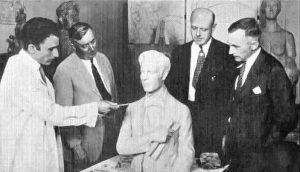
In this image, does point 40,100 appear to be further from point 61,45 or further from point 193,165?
point 193,165

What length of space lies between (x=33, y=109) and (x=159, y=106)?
91 cm

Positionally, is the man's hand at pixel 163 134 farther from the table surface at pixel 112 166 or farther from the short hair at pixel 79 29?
the short hair at pixel 79 29

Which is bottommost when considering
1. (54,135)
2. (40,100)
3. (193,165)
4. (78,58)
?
(193,165)

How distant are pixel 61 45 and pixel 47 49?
0.11 meters

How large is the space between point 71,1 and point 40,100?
0.75 m

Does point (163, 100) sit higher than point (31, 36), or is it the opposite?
point (31, 36)

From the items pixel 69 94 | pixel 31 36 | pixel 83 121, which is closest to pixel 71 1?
pixel 31 36

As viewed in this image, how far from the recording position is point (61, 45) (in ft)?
10.7

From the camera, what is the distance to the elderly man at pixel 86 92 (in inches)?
128

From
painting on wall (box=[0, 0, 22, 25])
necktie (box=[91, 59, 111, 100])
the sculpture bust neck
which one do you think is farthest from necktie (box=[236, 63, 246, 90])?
painting on wall (box=[0, 0, 22, 25])

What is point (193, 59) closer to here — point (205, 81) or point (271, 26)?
point (205, 81)

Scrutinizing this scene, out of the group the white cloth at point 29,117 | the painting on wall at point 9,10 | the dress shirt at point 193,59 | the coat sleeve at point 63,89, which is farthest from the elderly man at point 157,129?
the painting on wall at point 9,10

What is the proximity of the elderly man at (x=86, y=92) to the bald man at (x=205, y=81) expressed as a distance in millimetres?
484

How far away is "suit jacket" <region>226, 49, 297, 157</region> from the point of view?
10.5ft
